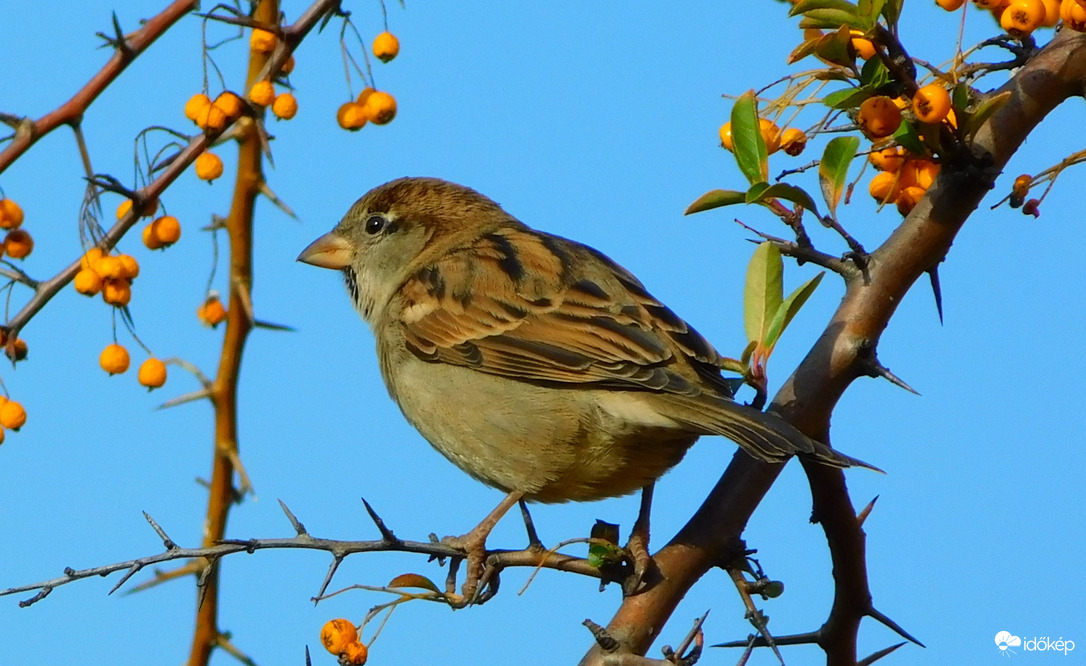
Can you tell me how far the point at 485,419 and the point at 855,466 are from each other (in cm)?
184

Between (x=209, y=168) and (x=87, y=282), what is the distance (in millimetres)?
528

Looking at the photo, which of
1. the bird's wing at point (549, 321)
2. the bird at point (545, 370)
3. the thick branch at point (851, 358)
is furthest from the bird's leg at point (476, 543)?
the thick branch at point (851, 358)

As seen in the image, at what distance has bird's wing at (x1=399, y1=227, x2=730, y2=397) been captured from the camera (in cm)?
399

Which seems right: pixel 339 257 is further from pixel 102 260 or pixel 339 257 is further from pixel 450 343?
pixel 102 260

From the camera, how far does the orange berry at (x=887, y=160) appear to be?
3096mm

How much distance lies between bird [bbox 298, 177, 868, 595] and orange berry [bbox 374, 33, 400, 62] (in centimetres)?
110

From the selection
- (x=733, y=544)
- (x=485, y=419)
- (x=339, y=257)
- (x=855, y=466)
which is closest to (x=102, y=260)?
(x=485, y=419)

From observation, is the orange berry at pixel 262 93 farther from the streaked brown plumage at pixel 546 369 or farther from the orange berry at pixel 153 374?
the streaked brown plumage at pixel 546 369

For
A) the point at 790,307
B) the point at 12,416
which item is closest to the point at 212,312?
the point at 12,416

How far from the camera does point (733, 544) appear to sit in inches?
111

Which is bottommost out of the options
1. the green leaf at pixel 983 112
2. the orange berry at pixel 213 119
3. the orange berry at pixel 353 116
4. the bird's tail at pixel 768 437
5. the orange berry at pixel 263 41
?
the bird's tail at pixel 768 437

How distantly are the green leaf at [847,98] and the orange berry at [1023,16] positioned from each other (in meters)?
0.62

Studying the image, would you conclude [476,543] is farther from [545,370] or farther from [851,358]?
[851,358]

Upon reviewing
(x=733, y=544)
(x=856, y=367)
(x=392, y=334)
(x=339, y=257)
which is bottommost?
(x=733, y=544)
